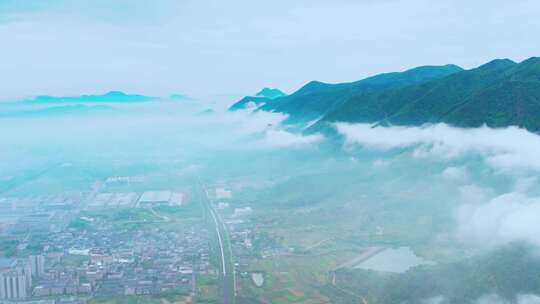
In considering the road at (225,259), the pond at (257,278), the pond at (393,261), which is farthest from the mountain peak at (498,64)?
the pond at (257,278)

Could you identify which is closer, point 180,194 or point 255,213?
point 255,213

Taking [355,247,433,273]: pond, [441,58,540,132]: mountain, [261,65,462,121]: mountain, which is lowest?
[355,247,433,273]: pond

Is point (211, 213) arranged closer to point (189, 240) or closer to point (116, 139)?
point (189, 240)

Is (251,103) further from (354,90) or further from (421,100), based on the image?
(421,100)

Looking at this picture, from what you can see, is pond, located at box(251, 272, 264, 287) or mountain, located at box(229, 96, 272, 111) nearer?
pond, located at box(251, 272, 264, 287)

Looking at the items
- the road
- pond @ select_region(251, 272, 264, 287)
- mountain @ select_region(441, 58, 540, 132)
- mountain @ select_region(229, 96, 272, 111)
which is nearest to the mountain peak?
mountain @ select_region(441, 58, 540, 132)

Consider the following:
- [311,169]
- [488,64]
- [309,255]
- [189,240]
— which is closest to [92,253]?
[189,240]

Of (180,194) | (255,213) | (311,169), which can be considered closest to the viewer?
(255,213)

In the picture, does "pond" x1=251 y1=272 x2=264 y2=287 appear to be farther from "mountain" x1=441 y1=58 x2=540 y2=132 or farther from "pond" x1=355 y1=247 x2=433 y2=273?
"mountain" x1=441 y1=58 x2=540 y2=132
